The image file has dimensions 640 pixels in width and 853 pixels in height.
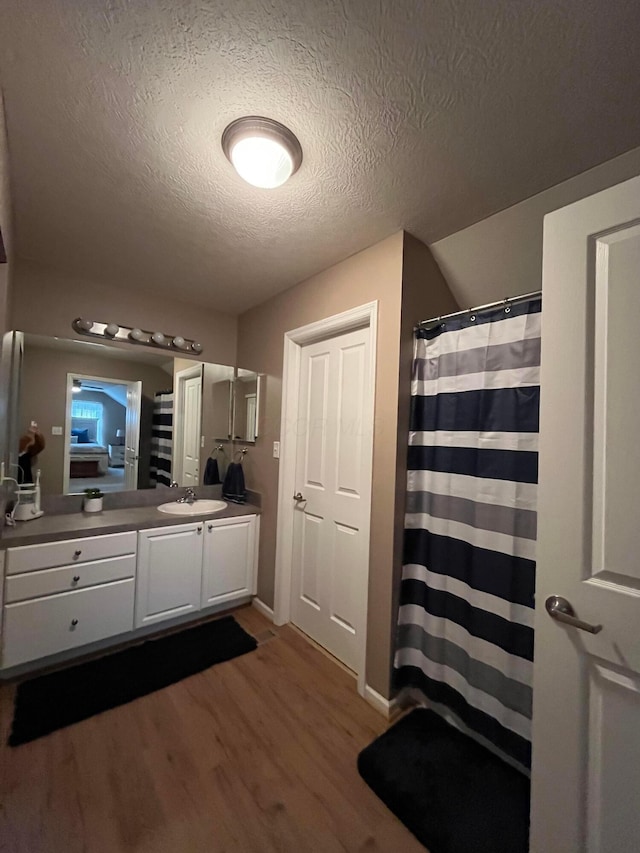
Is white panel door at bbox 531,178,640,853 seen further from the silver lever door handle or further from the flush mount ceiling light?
the flush mount ceiling light

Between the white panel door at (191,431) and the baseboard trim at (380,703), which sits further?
the white panel door at (191,431)

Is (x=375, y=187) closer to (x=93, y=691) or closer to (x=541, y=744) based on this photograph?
(x=541, y=744)

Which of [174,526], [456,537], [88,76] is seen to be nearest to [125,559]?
[174,526]

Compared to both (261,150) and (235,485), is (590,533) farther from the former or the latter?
(235,485)

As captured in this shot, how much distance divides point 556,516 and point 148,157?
6.32 ft

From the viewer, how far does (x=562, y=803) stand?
97 centimetres

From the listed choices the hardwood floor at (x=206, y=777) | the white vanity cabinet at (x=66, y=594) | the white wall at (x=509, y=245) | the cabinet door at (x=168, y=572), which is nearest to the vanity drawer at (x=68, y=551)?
the white vanity cabinet at (x=66, y=594)

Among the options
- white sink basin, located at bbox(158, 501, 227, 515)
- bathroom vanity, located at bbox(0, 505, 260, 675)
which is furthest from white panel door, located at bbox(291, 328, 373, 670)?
white sink basin, located at bbox(158, 501, 227, 515)

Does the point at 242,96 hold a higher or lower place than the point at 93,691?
higher

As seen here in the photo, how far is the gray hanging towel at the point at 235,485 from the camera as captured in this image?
279 cm

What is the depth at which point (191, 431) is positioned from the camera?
9.47 feet

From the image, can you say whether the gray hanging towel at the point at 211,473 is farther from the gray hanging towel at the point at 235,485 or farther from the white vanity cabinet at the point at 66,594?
the white vanity cabinet at the point at 66,594

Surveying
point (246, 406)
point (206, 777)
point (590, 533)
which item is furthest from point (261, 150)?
point (206, 777)

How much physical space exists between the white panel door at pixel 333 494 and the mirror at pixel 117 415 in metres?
0.96
